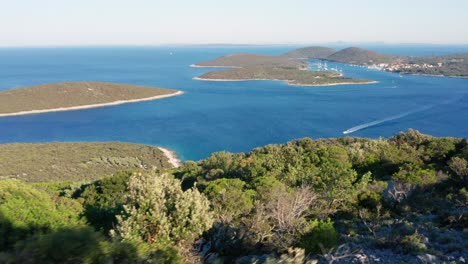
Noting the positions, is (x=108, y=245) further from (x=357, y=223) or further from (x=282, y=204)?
(x=357, y=223)

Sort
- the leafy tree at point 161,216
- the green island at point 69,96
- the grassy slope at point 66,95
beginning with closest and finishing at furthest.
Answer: the leafy tree at point 161,216
the green island at point 69,96
the grassy slope at point 66,95

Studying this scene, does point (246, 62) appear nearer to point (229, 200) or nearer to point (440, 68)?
point (440, 68)

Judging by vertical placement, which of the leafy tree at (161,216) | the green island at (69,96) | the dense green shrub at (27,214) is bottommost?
the green island at (69,96)

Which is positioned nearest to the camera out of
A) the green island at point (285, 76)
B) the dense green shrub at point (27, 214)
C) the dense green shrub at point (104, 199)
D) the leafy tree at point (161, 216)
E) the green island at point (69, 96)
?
the dense green shrub at point (27, 214)

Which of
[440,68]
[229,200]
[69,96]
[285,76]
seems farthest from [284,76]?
[229,200]

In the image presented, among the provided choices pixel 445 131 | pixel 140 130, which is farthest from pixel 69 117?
pixel 445 131

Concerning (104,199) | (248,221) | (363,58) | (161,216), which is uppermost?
(363,58)

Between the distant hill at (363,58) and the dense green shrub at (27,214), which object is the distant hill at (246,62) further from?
the dense green shrub at (27,214)

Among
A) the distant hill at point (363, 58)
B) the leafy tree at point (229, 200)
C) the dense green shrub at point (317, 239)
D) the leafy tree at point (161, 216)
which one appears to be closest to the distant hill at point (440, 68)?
the distant hill at point (363, 58)

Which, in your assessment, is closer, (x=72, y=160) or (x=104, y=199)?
(x=104, y=199)
